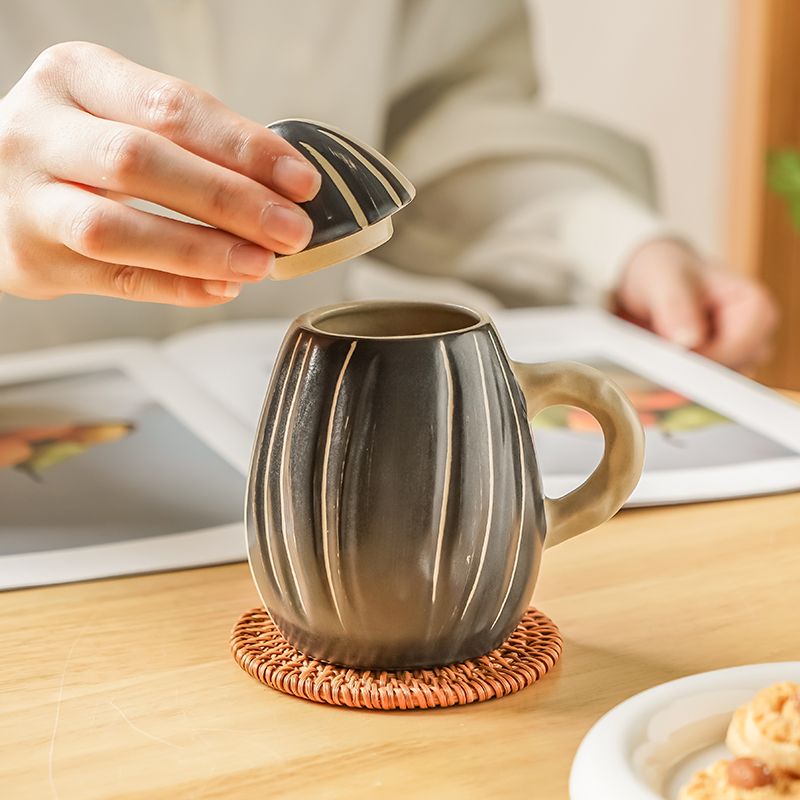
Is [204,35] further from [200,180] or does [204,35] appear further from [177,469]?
[200,180]

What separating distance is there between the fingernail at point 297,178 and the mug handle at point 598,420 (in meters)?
0.10

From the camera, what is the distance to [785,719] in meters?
0.25

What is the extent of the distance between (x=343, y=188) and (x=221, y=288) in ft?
0.23

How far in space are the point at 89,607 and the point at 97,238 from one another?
17cm

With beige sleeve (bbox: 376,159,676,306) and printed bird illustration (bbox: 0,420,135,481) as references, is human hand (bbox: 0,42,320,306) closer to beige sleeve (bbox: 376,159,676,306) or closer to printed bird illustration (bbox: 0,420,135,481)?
printed bird illustration (bbox: 0,420,135,481)

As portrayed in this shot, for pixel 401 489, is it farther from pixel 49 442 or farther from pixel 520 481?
pixel 49 442

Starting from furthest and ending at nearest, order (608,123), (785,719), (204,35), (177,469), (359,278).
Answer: (608,123) < (359,278) < (204,35) < (177,469) < (785,719)

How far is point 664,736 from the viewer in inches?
10.4

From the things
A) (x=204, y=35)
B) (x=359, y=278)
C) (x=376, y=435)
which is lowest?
(x=359, y=278)

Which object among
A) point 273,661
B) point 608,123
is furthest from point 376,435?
Answer: point 608,123

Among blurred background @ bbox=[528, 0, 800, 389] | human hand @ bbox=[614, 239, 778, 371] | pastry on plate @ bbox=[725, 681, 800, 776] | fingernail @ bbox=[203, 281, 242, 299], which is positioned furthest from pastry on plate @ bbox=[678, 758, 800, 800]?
blurred background @ bbox=[528, 0, 800, 389]

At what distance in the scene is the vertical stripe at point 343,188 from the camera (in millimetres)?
293

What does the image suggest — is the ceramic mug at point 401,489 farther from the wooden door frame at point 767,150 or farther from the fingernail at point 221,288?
the wooden door frame at point 767,150

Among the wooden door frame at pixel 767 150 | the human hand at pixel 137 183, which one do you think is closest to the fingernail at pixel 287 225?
the human hand at pixel 137 183
